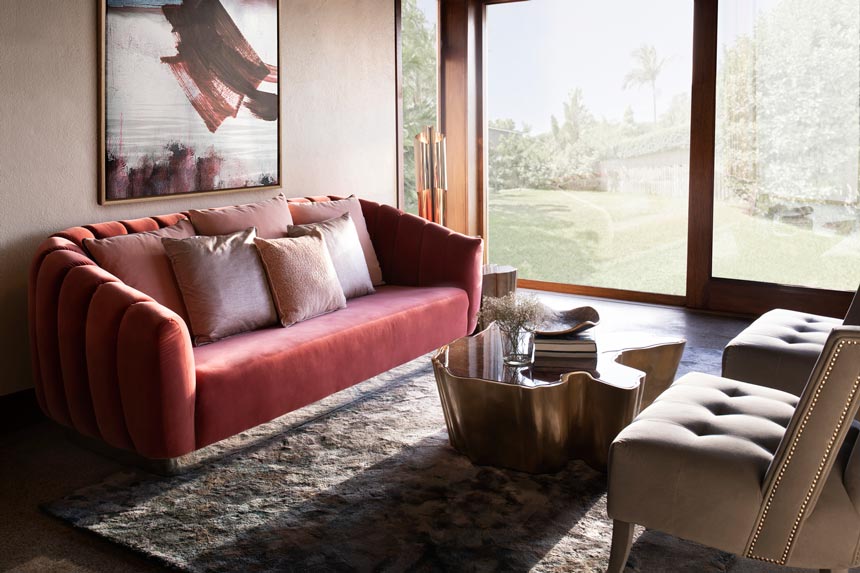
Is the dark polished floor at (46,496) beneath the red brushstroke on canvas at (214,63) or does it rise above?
beneath

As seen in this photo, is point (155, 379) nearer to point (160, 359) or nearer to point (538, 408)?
point (160, 359)

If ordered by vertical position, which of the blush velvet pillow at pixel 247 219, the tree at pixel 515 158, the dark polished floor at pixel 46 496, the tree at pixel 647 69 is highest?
the tree at pixel 647 69

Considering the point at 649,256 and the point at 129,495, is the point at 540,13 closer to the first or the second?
the point at 649,256

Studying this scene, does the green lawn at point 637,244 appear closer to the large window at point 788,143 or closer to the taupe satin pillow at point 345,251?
the large window at point 788,143

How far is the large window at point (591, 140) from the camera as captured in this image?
5883mm

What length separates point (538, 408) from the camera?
2947 mm

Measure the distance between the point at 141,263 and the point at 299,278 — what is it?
71 cm

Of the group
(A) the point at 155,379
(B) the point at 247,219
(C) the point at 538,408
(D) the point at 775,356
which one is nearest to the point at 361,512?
(C) the point at 538,408

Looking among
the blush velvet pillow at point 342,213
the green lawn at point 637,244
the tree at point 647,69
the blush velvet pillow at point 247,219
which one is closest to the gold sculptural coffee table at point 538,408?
the blush velvet pillow at point 247,219

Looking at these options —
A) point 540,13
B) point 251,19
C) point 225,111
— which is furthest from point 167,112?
point 540,13

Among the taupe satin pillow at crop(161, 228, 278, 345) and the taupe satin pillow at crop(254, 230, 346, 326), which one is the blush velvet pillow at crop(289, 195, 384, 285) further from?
the taupe satin pillow at crop(161, 228, 278, 345)

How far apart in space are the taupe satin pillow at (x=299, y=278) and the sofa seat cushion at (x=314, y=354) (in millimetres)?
66

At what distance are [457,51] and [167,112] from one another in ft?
10.1

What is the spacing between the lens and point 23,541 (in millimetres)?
2605
